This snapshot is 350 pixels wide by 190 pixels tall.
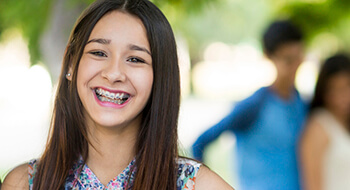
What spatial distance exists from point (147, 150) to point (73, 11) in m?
1.24

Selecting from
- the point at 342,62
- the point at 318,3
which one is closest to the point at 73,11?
the point at 342,62

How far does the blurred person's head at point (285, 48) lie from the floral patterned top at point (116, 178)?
5.20 ft

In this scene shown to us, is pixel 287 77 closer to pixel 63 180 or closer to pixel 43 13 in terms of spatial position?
pixel 43 13

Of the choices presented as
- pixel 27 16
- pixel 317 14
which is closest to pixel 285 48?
pixel 317 14

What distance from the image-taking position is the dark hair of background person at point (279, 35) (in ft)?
11.3

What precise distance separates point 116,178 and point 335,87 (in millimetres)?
2097

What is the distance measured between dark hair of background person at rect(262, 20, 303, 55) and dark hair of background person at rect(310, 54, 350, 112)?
12.5 inches

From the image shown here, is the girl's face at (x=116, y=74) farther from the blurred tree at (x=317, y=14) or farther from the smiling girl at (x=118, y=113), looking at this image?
the blurred tree at (x=317, y=14)

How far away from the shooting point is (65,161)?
197 cm

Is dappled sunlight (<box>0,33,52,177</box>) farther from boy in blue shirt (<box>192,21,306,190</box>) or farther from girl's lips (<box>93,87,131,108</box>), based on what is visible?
girl's lips (<box>93,87,131,108</box>)

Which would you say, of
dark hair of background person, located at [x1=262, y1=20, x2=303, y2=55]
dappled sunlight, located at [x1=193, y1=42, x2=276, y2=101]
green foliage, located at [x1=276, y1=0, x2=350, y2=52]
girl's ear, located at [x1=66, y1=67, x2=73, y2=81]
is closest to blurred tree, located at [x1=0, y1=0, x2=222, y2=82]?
dark hair of background person, located at [x1=262, y1=20, x2=303, y2=55]

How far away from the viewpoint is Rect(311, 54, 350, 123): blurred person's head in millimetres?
3650

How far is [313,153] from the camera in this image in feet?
11.6

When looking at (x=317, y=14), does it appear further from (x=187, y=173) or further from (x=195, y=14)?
(x=187, y=173)
